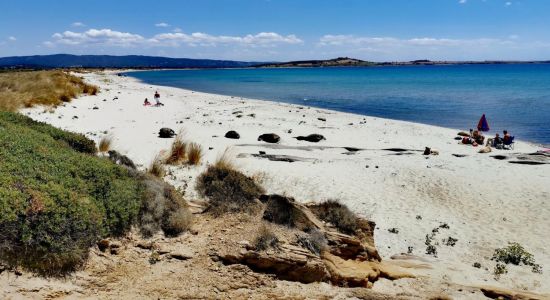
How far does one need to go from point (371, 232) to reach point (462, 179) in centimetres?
822

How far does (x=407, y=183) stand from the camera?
14453 millimetres

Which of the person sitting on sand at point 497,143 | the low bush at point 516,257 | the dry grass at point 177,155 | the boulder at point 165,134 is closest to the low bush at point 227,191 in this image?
the dry grass at point 177,155

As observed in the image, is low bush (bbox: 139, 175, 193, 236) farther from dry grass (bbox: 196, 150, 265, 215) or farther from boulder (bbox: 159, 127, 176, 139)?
boulder (bbox: 159, 127, 176, 139)

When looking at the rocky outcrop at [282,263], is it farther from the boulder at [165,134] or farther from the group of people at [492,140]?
the group of people at [492,140]

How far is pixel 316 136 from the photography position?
2150 centimetres

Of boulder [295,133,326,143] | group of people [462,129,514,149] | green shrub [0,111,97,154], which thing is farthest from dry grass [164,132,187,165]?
group of people [462,129,514,149]

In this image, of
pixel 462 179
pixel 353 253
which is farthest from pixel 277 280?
pixel 462 179

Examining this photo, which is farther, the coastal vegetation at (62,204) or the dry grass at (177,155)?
the dry grass at (177,155)

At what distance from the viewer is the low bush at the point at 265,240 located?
6.53 m

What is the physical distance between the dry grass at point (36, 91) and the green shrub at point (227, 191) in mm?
16163

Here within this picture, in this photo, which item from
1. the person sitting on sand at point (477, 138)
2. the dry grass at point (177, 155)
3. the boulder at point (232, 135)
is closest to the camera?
the dry grass at point (177, 155)

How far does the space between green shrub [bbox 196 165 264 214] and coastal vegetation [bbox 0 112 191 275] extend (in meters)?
0.72

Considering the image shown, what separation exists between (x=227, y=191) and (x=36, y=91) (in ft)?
85.1

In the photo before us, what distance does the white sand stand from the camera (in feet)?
31.6
